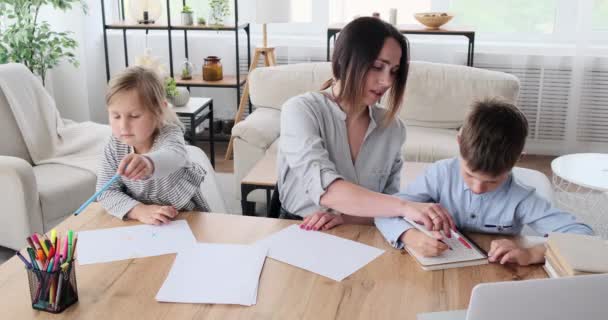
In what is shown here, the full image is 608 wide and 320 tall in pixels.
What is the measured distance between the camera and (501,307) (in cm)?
92

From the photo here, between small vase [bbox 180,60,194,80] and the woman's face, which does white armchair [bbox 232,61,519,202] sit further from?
the woman's face

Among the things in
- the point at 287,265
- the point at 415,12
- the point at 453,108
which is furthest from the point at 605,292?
the point at 415,12

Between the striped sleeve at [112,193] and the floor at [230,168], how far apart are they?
1.72 m

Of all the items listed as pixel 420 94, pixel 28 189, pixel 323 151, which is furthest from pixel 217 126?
pixel 323 151

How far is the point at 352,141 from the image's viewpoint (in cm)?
174

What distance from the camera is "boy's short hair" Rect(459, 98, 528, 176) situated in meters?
1.37

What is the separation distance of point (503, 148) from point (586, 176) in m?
1.85

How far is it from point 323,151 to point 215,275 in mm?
472

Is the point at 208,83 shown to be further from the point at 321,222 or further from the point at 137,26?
the point at 321,222

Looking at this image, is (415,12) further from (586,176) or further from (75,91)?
(75,91)

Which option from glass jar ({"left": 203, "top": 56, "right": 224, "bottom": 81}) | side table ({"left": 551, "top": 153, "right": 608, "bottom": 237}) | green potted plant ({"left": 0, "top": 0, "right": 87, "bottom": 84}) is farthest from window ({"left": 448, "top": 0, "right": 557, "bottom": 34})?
green potted plant ({"left": 0, "top": 0, "right": 87, "bottom": 84})

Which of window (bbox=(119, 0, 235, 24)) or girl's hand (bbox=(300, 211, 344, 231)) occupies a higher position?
window (bbox=(119, 0, 235, 24))

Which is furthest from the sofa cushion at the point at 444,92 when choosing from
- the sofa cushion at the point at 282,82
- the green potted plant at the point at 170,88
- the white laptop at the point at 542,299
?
the white laptop at the point at 542,299

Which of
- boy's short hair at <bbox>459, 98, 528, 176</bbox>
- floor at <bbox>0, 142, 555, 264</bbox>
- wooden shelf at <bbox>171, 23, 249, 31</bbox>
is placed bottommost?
floor at <bbox>0, 142, 555, 264</bbox>
